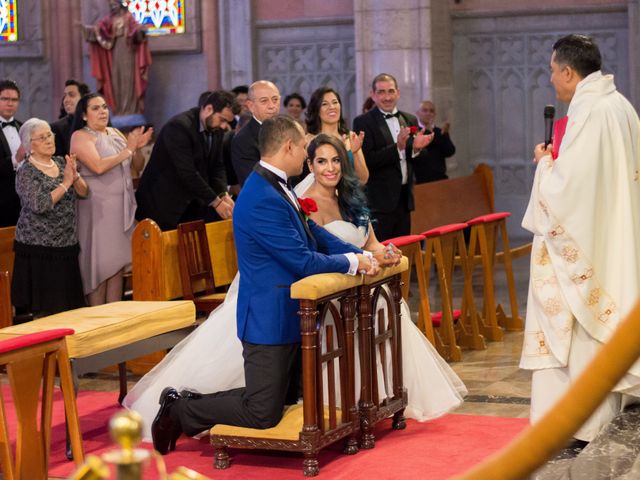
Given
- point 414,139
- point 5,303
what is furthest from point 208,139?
point 5,303

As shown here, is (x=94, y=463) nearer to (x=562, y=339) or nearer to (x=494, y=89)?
(x=562, y=339)

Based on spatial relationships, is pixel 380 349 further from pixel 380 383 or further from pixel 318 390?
pixel 318 390

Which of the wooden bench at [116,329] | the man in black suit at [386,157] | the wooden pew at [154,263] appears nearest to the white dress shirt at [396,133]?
the man in black suit at [386,157]

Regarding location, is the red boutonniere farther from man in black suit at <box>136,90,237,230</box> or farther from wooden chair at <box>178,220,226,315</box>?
man in black suit at <box>136,90,237,230</box>

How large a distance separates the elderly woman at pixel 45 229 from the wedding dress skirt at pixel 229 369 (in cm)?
155

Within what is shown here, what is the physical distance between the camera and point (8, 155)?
28.9ft

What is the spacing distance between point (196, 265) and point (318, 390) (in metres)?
2.31

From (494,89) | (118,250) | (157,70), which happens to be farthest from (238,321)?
(157,70)

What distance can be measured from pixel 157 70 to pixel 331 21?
2500 millimetres

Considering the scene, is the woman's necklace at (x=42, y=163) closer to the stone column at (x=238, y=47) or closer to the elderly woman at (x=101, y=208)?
the elderly woman at (x=101, y=208)

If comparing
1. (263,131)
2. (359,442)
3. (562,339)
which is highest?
(263,131)

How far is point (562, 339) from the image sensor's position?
488 cm

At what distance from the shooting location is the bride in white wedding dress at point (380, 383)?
5.67 m

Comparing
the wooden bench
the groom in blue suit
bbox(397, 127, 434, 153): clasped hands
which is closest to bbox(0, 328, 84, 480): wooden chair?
the wooden bench
